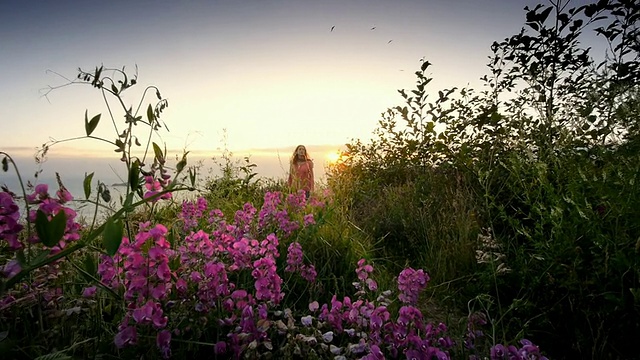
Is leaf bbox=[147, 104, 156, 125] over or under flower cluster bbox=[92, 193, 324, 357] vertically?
over

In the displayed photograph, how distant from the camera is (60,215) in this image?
2.86 feet

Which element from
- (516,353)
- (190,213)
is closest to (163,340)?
(516,353)

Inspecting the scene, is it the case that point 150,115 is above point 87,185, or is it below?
above

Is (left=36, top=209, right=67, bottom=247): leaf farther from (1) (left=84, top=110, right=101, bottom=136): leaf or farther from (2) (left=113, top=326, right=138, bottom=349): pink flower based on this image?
(2) (left=113, top=326, right=138, bottom=349): pink flower

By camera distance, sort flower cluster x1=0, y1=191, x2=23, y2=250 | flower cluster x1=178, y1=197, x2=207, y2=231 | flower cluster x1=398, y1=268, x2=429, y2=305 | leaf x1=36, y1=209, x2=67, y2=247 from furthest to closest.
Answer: flower cluster x1=178, y1=197, x2=207, y2=231, flower cluster x1=398, y1=268, x2=429, y2=305, flower cluster x1=0, y1=191, x2=23, y2=250, leaf x1=36, y1=209, x2=67, y2=247

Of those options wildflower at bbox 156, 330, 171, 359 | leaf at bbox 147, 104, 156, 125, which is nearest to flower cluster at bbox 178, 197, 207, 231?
wildflower at bbox 156, 330, 171, 359

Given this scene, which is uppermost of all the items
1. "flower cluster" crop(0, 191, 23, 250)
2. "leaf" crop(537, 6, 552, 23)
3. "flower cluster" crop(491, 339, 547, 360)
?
"leaf" crop(537, 6, 552, 23)

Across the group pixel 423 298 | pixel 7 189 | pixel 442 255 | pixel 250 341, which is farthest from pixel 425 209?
pixel 7 189

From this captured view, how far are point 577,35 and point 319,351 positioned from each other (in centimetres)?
392

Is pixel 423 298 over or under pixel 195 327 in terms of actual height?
under

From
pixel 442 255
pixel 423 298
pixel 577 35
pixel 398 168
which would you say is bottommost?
pixel 423 298

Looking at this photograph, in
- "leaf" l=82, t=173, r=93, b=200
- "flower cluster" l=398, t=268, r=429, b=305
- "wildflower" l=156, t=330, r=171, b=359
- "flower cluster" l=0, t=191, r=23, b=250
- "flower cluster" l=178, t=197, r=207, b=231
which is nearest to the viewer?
"leaf" l=82, t=173, r=93, b=200

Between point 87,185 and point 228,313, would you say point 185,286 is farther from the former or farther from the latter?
point 87,185

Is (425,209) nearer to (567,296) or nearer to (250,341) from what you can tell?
(567,296)
